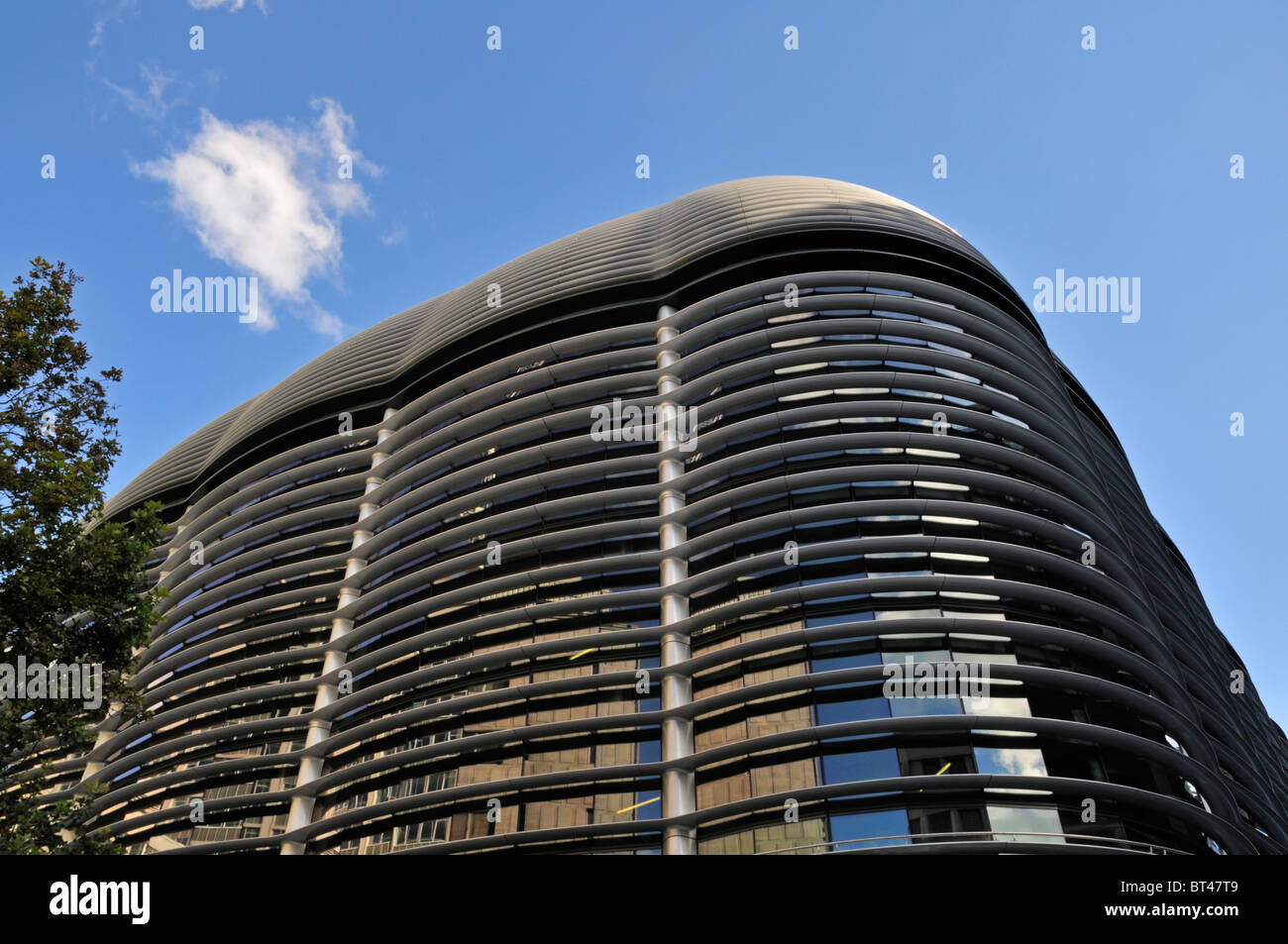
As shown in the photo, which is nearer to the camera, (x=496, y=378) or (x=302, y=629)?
(x=302, y=629)

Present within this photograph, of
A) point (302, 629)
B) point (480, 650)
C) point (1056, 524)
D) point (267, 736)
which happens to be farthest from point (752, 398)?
point (267, 736)

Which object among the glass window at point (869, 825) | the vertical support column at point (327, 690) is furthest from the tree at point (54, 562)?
the glass window at point (869, 825)

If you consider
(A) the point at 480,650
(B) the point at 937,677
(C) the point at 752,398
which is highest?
(C) the point at 752,398

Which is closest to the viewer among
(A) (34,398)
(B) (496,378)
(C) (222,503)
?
(A) (34,398)

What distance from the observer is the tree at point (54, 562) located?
13.9m

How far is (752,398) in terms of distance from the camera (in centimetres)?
2298

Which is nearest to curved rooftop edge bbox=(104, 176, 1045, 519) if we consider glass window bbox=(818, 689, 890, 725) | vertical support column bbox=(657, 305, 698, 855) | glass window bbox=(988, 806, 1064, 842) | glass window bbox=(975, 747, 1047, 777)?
vertical support column bbox=(657, 305, 698, 855)

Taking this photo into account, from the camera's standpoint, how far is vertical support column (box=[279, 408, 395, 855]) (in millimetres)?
22500

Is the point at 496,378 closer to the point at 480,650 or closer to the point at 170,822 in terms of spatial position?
the point at 480,650

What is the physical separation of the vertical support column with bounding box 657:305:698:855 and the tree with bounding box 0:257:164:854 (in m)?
10.0

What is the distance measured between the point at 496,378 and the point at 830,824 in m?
17.7

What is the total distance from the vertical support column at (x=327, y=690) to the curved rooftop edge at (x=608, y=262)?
4.98 metres

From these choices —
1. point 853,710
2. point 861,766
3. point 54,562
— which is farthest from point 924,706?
point 54,562

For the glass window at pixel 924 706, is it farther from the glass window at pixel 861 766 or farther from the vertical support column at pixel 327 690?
the vertical support column at pixel 327 690
